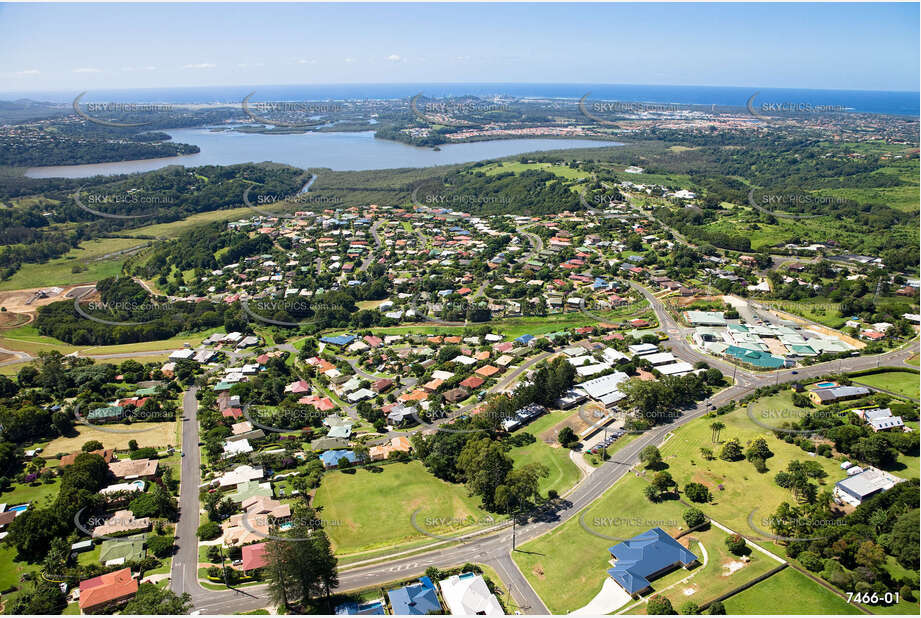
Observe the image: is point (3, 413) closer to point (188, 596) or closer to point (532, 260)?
→ point (188, 596)

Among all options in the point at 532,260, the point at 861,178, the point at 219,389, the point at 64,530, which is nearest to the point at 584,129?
the point at 861,178

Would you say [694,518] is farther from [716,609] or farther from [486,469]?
[486,469]

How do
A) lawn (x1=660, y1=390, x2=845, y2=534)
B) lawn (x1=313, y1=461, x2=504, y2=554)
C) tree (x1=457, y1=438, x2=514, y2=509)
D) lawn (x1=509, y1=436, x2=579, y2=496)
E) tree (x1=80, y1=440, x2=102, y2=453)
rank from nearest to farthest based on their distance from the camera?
lawn (x1=313, y1=461, x2=504, y2=554), lawn (x1=660, y1=390, x2=845, y2=534), tree (x1=457, y1=438, x2=514, y2=509), lawn (x1=509, y1=436, x2=579, y2=496), tree (x1=80, y1=440, x2=102, y2=453)

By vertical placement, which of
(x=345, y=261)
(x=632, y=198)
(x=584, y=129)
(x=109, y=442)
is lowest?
(x=109, y=442)

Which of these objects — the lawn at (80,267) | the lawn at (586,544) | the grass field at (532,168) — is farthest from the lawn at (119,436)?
the grass field at (532,168)

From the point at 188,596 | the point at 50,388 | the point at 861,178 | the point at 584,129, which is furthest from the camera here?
the point at 584,129

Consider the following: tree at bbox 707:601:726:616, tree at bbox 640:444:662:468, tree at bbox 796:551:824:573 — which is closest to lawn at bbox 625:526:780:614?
tree at bbox 707:601:726:616

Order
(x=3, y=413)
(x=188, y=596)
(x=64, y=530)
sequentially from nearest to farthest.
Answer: (x=188, y=596)
(x=64, y=530)
(x=3, y=413)

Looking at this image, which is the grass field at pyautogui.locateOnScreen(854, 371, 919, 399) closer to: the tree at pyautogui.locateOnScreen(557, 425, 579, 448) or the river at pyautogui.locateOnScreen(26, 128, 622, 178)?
the tree at pyautogui.locateOnScreen(557, 425, 579, 448)

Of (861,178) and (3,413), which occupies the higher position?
(861,178)
